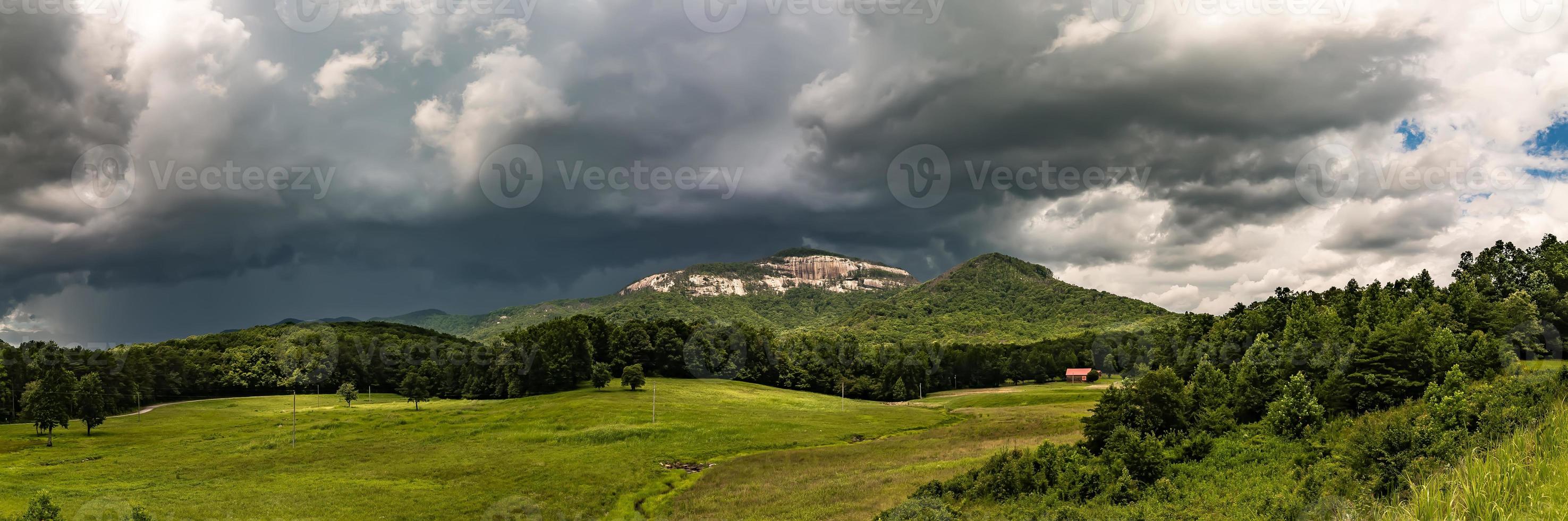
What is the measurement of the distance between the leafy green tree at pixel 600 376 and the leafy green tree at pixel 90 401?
2478 inches

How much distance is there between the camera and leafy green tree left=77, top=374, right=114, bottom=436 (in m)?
79.4

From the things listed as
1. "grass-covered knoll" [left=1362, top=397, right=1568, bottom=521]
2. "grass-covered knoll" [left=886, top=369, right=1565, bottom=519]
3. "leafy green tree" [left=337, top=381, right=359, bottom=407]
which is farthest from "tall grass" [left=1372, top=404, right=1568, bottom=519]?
"leafy green tree" [left=337, top=381, right=359, bottom=407]

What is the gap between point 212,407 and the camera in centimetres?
11712

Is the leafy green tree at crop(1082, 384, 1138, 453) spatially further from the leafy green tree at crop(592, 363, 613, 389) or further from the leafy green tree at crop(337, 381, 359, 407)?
Result: the leafy green tree at crop(337, 381, 359, 407)

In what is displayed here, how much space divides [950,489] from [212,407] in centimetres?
13672

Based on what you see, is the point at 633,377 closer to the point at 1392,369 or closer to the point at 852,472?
the point at 852,472

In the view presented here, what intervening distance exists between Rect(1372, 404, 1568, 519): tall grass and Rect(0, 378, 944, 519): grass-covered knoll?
1590 inches

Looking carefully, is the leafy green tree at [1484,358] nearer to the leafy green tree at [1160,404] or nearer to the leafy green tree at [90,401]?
the leafy green tree at [1160,404]

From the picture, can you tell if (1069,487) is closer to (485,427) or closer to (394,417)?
(485,427)

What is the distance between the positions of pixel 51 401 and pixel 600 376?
6683 cm

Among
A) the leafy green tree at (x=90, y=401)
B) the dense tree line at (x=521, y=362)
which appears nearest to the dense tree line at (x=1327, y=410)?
the dense tree line at (x=521, y=362)

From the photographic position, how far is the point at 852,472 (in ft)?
177

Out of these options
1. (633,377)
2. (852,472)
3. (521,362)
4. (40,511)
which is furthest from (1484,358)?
(521,362)

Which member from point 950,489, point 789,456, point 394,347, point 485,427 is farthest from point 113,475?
point 394,347
